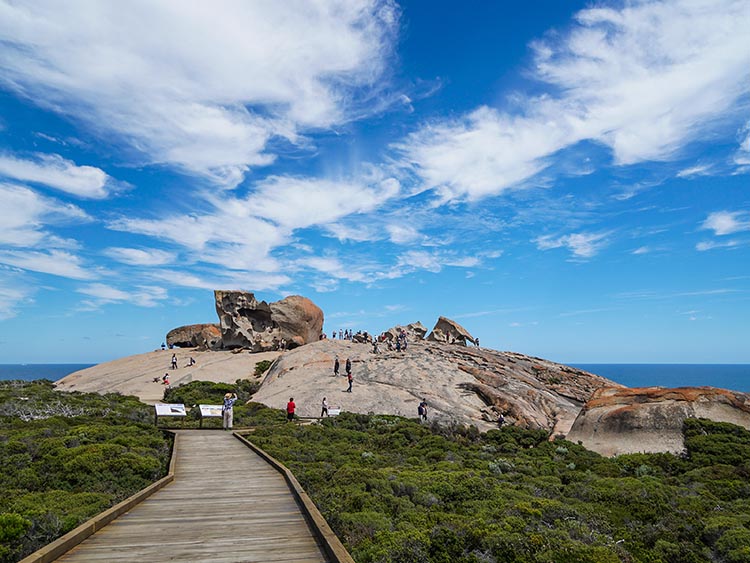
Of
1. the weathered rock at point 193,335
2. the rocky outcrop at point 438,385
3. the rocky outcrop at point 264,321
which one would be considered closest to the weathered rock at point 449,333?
the rocky outcrop at point 438,385

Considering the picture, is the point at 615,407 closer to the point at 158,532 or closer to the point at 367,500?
the point at 367,500

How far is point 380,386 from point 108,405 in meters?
18.3

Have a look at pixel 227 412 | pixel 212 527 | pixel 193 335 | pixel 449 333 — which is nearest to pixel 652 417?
pixel 227 412

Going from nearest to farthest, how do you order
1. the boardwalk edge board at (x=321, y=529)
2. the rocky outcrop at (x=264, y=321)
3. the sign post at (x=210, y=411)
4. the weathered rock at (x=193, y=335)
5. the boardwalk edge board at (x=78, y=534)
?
the boardwalk edge board at (x=78, y=534), the boardwalk edge board at (x=321, y=529), the sign post at (x=210, y=411), the rocky outcrop at (x=264, y=321), the weathered rock at (x=193, y=335)

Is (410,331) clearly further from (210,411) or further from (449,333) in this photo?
(210,411)

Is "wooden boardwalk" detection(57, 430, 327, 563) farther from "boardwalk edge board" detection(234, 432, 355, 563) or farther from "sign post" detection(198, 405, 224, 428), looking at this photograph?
"sign post" detection(198, 405, 224, 428)

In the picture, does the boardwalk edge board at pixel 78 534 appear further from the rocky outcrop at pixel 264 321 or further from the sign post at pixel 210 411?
the rocky outcrop at pixel 264 321

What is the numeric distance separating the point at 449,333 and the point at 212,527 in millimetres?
54224

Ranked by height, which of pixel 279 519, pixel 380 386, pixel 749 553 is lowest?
pixel 749 553

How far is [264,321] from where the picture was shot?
59688 millimetres

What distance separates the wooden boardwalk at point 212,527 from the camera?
6770 millimetres

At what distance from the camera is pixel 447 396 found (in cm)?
3484

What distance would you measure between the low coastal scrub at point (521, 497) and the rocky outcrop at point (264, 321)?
33576mm

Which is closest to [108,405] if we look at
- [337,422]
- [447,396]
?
[337,422]
